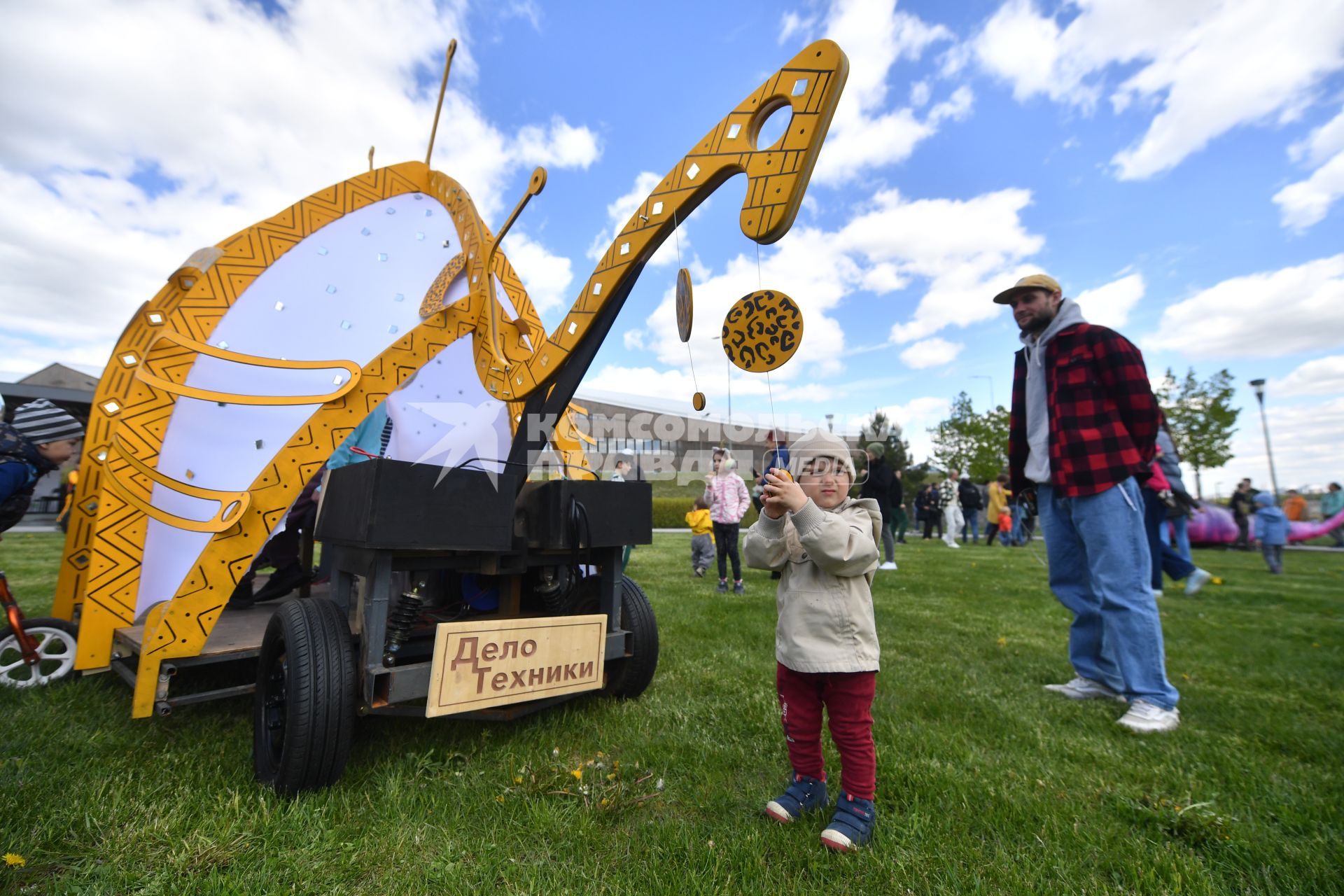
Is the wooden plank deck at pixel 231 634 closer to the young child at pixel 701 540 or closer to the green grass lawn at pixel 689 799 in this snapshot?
the green grass lawn at pixel 689 799

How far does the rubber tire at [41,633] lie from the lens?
3066mm

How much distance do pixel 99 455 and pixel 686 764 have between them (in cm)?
314

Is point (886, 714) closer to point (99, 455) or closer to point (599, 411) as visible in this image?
point (599, 411)

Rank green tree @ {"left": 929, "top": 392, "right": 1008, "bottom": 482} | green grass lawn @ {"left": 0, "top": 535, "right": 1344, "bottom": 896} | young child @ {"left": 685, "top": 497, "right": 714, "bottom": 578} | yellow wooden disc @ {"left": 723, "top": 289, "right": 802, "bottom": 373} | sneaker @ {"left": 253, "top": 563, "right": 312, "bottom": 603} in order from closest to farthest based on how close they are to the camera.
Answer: green grass lawn @ {"left": 0, "top": 535, "right": 1344, "bottom": 896}
yellow wooden disc @ {"left": 723, "top": 289, "right": 802, "bottom": 373}
sneaker @ {"left": 253, "top": 563, "right": 312, "bottom": 603}
young child @ {"left": 685, "top": 497, "right": 714, "bottom": 578}
green tree @ {"left": 929, "top": 392, "right": 1008, "bottom": 482}

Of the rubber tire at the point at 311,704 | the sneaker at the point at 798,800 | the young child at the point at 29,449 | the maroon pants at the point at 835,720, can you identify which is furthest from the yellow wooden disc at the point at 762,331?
the young child at the point at 29,449

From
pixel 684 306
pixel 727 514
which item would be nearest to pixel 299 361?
pixel 684 306

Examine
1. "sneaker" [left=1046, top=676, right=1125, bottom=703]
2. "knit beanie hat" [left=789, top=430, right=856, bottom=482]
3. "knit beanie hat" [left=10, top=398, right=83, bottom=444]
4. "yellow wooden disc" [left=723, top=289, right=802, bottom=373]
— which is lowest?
"sneaker" [left=1046, top=676, right=1125, bottom=703]

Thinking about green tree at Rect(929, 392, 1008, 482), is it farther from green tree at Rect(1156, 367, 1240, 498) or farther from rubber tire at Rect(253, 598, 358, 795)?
rubber tire at Rect(253, 598, 358, 795)

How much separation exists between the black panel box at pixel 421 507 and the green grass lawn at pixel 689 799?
844 millimetres

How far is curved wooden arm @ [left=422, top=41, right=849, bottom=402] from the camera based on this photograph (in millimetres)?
1660

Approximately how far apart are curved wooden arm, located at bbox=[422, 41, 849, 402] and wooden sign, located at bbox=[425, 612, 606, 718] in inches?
34.2

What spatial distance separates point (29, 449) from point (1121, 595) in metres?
5.55

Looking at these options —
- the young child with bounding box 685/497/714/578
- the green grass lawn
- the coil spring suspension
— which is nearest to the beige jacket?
the green grass lawn

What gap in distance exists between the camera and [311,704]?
1965 millimetres
